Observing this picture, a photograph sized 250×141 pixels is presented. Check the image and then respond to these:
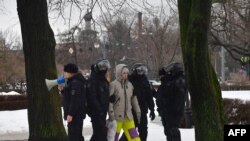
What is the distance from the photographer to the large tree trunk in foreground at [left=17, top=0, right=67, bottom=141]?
11758mm

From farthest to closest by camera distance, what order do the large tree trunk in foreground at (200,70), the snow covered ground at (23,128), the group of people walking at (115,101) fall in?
the snow covered ground at (23,128)
the group of people walking at (115,101)
the large tree trunk in foreground at (200,70)

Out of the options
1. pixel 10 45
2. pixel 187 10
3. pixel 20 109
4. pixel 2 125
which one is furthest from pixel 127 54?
pixel 187 10

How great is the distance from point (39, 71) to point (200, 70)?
17.3 ft

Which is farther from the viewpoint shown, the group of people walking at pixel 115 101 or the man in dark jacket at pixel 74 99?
the group of people walking at pixel 115 101

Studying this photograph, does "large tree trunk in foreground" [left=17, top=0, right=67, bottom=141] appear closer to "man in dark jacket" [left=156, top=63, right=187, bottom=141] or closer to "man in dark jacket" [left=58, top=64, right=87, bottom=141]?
"man in dark jacket" [left=58, top=64, right=87, bottom=141]

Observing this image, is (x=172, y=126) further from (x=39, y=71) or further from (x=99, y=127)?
(x=39, y=71)

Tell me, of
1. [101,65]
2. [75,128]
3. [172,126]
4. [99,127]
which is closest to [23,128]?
[99,127]

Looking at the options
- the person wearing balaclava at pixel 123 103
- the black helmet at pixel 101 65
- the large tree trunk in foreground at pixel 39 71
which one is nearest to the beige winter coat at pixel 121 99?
the person wearing balaclava at pixel 123 103

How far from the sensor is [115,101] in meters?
9.80

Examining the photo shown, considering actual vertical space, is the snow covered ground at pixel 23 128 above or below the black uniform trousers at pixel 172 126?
below

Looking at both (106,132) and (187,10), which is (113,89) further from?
(187,10)

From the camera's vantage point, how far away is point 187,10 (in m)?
7.90

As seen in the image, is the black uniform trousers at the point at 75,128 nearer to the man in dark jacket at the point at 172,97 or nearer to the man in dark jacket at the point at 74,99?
the man in dark jacket at the point at 74,99

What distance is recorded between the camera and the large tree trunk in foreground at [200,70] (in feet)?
25.0
